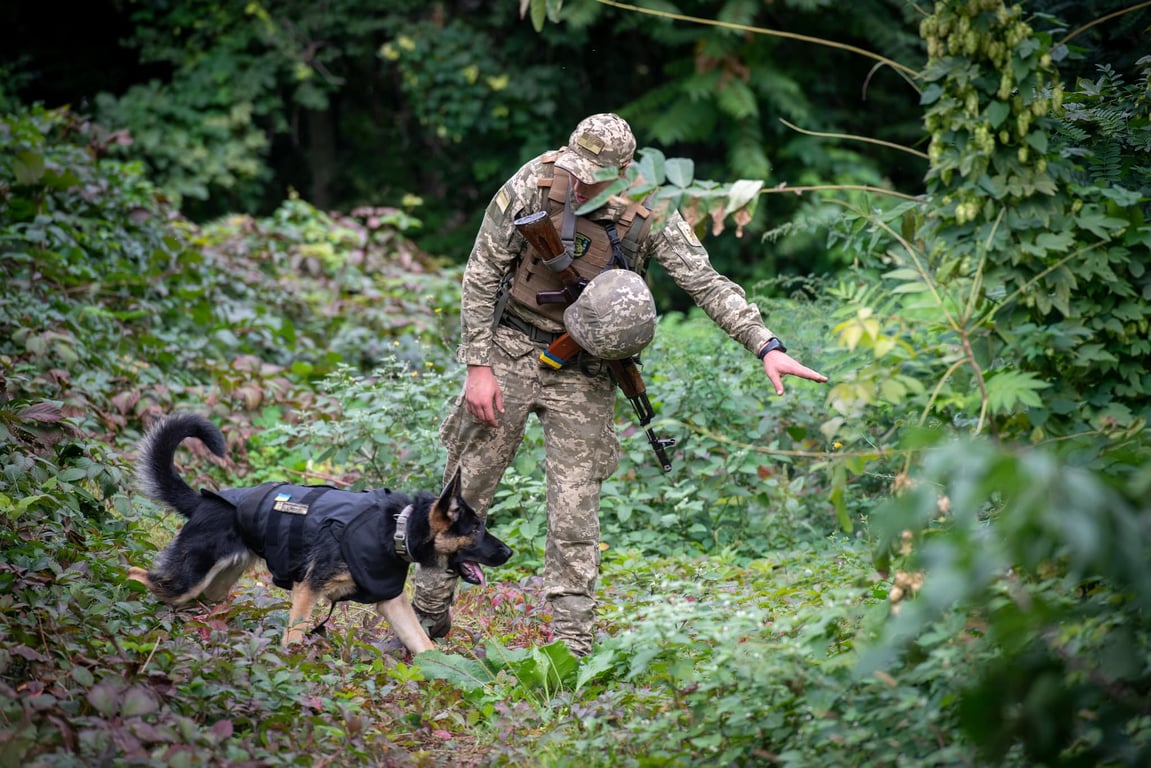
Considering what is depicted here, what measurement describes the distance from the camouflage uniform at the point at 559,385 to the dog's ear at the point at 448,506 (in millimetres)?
257

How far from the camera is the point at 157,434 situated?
4.73 m

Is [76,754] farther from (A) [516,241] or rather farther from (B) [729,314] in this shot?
(B) [729,314]

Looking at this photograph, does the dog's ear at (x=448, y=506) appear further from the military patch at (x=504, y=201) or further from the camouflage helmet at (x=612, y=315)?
the military patch at (x=504, y=201)

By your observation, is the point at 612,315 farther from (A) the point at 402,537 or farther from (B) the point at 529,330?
(A) the point at 402,537

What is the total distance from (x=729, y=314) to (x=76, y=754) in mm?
2960

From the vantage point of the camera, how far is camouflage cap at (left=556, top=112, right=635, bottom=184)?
4.41 m

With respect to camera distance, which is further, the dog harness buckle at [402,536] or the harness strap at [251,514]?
the harness strap at [251,514]

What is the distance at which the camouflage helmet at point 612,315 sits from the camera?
166 inches

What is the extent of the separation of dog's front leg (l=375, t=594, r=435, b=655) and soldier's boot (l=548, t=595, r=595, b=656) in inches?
23.6

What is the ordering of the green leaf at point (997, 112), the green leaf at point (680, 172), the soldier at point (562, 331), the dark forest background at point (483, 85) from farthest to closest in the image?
the dark forest background at point (483, 85) < the soldier at point (562, 331) < the green leaf at point (997, 112) < the green leaf at point (680, 172)

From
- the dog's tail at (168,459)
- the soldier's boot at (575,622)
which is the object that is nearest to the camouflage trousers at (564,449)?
the soldier's boot at (575,622)

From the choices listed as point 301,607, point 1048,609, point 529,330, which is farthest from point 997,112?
point 301,607

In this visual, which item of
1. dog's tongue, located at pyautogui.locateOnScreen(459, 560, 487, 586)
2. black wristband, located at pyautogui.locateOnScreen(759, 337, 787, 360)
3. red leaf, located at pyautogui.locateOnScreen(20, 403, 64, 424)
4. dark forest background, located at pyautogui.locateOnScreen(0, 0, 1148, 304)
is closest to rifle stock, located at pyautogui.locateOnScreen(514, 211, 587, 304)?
black wristband, located at pyautogui.locateOnScreen(759, 337, 787, 360)

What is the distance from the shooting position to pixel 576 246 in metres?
4.52
